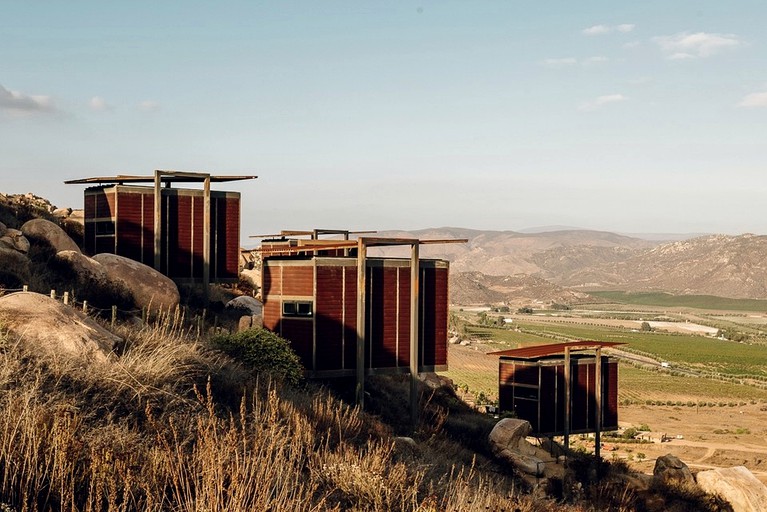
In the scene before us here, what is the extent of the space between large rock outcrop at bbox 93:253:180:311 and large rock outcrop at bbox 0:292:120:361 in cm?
1284

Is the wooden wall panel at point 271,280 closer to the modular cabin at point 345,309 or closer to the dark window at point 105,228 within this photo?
the modular cabin at point 345,309

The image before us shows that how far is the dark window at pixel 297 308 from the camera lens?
83.0 ft

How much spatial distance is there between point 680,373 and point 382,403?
301ft

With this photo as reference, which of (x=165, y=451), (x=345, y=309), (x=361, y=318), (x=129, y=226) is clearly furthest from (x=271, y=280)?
(x=165, y=451)

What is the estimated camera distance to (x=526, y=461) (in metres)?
25.9

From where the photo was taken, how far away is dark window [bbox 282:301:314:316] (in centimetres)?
2531

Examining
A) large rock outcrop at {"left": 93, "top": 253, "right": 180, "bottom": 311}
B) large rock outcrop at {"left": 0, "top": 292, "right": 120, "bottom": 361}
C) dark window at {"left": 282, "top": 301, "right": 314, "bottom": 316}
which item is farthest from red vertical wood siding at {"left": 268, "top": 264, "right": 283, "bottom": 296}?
large rock outcrop at {"left": 0, "top": 292, "right": 120, "bottom": 361}

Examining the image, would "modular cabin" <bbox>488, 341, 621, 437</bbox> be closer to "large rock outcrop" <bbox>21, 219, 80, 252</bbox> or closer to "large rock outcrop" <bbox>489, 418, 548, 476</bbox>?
"large rock outcrop" <bbox>489, 418, 548, 476</bbox>

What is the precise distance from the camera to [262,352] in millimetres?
21703

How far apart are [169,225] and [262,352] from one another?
1120 cm

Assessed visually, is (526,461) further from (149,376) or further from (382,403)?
(149,376)

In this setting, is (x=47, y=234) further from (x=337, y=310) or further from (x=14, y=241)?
(x=337, y=310)

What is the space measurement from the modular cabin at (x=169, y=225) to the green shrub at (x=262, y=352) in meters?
9.48

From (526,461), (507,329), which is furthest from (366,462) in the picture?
(507,329)
